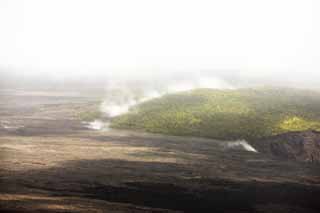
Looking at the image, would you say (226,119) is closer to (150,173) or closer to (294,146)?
(294,146)

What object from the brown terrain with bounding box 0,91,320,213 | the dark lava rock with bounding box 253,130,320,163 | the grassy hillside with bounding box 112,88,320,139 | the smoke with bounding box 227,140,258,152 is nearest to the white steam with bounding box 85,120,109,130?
the grassy hillside with bounding box 112,88,320,139

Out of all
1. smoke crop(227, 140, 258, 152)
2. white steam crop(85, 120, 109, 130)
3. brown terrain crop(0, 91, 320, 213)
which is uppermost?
white steam crop(85, 120, 109, 130)

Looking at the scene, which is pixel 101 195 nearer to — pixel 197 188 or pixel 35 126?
pixel 197 188

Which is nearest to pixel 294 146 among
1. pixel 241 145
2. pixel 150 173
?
pixel 241 145

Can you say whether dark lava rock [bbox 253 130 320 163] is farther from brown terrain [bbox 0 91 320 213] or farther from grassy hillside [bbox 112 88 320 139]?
grassy hillside [bbox 112 88 320 139]

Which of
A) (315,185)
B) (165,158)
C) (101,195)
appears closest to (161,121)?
(165,158)
